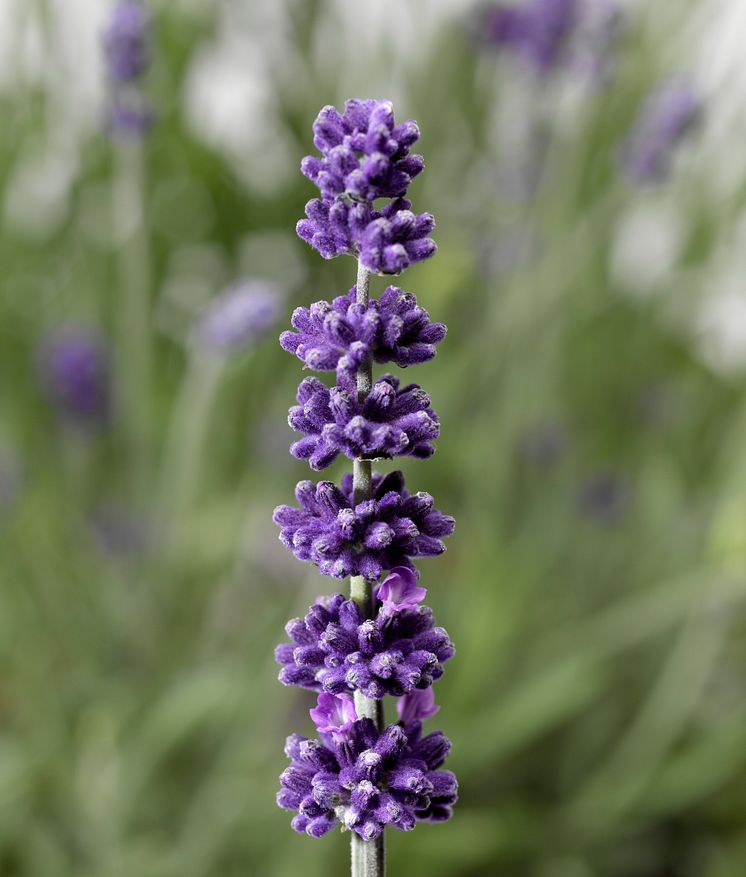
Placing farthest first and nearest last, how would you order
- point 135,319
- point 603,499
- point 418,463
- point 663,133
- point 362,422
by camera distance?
point 603,499, point 418,463, point 135,319, point 663,133, point 362,422

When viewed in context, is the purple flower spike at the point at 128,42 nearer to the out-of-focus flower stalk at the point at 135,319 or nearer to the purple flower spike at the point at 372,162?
the out-of-focus flower stalk at the point at 135,319

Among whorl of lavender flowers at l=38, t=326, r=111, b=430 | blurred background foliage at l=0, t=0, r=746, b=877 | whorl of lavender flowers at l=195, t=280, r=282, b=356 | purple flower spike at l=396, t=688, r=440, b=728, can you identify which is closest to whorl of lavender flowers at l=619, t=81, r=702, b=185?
blurred background foliage at l=0, t=0, r=746, b=877

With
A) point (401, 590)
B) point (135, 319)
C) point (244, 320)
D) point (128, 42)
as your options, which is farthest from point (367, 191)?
point (135, 319)

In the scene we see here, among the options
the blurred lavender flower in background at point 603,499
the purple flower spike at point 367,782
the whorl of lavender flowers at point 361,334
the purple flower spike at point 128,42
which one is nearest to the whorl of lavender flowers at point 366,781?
the purple flower spike at point 367,782

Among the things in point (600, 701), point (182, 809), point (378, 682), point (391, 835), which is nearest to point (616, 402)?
point (600, 701)

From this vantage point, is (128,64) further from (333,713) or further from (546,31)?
(333,713)

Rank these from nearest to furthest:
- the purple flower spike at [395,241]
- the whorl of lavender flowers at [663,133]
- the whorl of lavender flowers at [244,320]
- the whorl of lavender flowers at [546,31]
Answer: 1. the purple flower spike at [395,241]
2. the whorl of lavender flowers at [244,320]
3. the whorl of lavender flowers at [663,133]
4. the whorl of lavender flowers at [546,31]

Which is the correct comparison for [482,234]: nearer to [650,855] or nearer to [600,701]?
[600,701]
